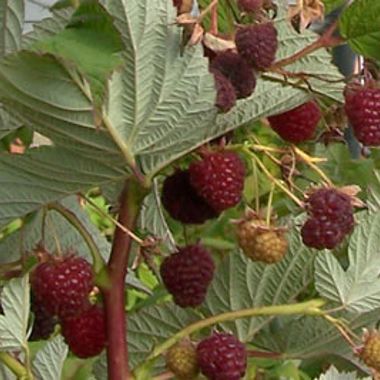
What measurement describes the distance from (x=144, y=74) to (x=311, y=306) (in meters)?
0.19

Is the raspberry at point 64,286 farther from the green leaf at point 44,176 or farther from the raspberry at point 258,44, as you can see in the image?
the raspberry at point 258,44

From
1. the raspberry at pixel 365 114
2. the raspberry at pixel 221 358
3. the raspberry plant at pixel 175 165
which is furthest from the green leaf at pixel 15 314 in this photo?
the raspberry at pixel 365 114

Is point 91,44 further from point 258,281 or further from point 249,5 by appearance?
point 258,281

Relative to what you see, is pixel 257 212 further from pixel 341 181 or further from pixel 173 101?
pixel 341 181

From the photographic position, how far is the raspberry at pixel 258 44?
0.66m

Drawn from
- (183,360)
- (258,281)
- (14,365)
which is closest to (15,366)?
(14,365)

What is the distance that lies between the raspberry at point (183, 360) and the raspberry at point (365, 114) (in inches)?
6.2

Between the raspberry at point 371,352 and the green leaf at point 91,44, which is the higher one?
the green leaf at point 91,44

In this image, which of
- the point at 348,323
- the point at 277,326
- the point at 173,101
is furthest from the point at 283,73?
the point at 277,326

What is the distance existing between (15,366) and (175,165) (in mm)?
153

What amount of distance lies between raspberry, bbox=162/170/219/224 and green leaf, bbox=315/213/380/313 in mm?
105

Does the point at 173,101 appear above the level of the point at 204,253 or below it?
above

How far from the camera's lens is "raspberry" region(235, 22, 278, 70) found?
2.16 ft

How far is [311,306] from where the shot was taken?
0.76 m
